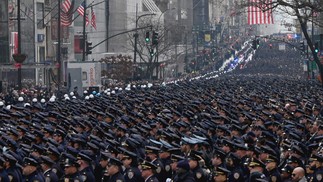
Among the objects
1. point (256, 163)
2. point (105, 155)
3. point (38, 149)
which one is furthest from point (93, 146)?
point (256, 163)

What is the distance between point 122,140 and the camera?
21.2 metres

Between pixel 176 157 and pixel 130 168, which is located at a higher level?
pixel 176 157

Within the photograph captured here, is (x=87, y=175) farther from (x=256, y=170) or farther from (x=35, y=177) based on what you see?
(x=256, y=170)

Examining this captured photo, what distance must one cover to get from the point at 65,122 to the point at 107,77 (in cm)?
4969

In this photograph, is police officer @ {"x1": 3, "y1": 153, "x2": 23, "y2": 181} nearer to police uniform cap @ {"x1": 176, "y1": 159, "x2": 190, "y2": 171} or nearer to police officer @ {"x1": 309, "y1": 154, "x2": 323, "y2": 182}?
police uniform cap @ {"x1": 176, "y1": 159, "x2": 190, "y2": 171}

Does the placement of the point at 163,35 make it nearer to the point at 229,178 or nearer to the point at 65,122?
the point at 65,122

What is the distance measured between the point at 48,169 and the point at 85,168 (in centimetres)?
60

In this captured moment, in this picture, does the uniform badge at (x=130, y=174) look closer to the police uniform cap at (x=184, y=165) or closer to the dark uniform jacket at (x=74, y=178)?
the dark uniform jacket at (x=74, y=178)

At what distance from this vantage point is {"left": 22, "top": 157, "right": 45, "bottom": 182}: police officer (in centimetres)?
1493

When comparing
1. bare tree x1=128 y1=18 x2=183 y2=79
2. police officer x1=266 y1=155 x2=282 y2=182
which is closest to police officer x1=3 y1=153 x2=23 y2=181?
police officer x1=266 y1=155 x2=282 y2=182

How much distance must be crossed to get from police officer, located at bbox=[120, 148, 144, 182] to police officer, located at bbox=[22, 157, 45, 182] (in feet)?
4.36

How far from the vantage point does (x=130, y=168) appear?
15430 mm

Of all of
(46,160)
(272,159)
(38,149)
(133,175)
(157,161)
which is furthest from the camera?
(38,149)

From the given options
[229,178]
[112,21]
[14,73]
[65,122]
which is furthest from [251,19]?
[229,178]
